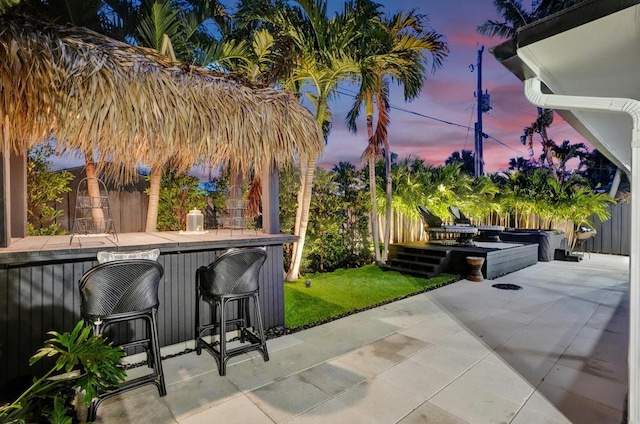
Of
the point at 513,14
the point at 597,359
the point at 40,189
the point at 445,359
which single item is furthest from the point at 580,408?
the point at 513,14

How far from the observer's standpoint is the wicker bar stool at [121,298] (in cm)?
248

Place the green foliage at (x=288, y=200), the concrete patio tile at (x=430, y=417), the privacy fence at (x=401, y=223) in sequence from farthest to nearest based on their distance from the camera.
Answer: the green foliage at (x=288, y=200), the privacy fence at (x=401, y=223), the concrete patio tile at (x=430, y=417)

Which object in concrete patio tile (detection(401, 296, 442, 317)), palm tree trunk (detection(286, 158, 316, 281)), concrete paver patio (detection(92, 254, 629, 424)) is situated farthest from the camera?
palm tree trunk (detection(286, 158, 316, 281))

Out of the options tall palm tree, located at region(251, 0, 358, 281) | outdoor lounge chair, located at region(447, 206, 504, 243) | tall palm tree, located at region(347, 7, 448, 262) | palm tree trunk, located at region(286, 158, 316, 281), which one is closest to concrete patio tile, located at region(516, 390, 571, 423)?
tall palm tree, located at region(251, 0, 358, 281)

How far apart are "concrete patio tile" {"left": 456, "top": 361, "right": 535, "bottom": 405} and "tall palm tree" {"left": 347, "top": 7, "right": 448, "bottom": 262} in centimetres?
485

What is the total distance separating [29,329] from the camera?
2.78m

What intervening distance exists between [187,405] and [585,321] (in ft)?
17.0

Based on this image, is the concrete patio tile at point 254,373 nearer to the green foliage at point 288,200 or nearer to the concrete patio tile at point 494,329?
the concrete patio tile at point 494,329

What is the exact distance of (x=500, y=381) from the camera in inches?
117

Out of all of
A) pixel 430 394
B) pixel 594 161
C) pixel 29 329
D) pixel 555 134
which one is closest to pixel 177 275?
pixel 29 329

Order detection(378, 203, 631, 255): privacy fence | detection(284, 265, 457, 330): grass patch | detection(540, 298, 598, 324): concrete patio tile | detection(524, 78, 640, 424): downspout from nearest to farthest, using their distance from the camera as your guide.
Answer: detection(524, 78, 640, 424): downspout
detection(540, 298, 598, 324): concrete patio tile
detection(284, 265, 457, 330): grass patch
detection(378, 203, 631, 255): privacy fence

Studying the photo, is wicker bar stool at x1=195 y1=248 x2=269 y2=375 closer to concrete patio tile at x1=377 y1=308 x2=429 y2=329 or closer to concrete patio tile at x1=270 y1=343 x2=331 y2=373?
concrete patio tile at x1=270 y1=343 x2=331 y2=373

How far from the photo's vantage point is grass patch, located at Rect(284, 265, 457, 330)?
488cm

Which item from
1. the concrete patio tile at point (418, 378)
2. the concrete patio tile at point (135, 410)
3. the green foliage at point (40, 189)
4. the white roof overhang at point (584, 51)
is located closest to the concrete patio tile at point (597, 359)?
the concrete patio tile at point (418, 378)
